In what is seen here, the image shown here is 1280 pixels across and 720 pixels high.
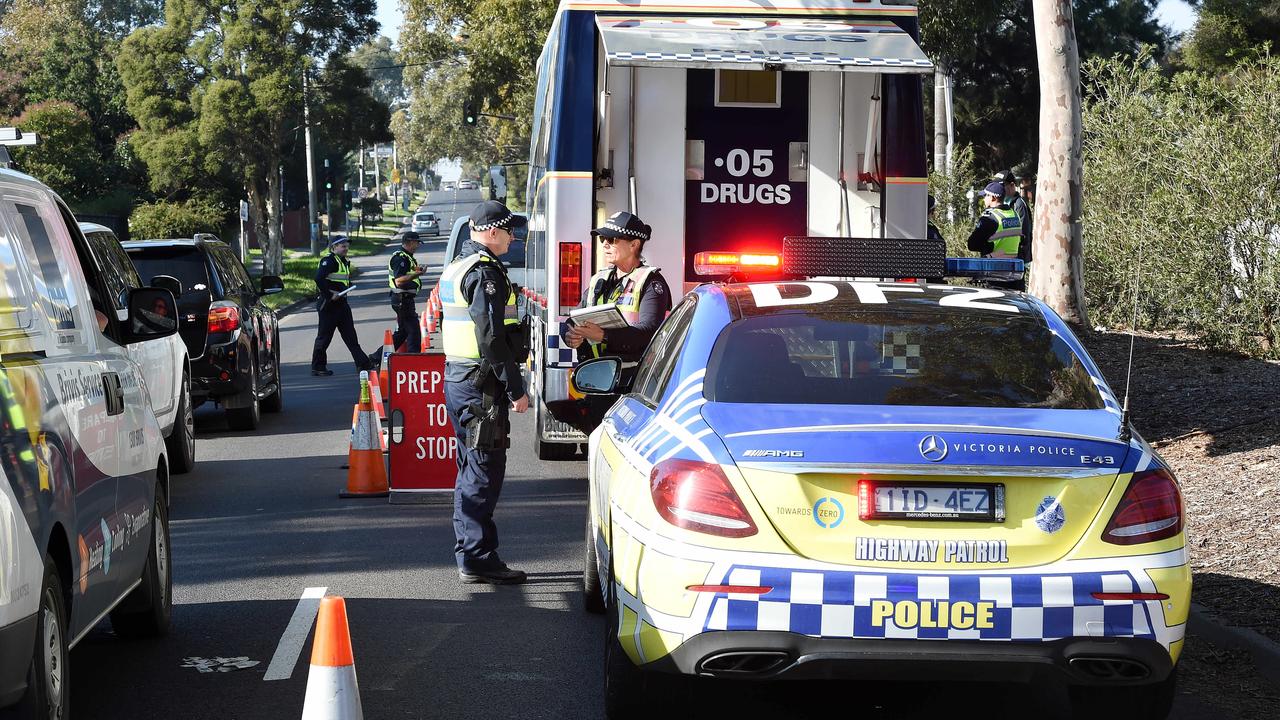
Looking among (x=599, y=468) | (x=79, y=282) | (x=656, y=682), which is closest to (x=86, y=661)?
(x=79, y=282)

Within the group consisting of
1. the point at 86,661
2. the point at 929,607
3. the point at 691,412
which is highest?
the point at 691,412

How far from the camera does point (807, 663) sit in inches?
184

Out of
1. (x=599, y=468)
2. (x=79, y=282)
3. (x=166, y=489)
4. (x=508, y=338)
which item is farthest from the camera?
(x=508, y=338)

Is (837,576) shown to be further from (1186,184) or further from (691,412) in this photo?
(1186,184)

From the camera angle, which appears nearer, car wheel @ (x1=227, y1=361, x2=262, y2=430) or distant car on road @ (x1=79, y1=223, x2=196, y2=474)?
distant car on road @ (x1=79, y1=223, x2=196, y2=474)

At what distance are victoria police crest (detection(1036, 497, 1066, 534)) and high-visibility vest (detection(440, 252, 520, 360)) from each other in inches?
147

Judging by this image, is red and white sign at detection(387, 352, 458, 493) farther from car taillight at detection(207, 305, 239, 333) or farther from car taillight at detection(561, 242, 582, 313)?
car taillight at detection(207, 305, 239, 333)

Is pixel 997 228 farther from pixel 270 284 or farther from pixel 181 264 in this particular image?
pixel 181 264

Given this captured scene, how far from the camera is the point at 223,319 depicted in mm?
14500

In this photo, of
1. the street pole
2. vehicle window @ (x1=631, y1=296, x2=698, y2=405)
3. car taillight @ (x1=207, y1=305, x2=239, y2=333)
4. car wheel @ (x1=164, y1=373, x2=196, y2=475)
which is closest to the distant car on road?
car wheel @ (x1=164, y1=373, x2=196, y2=475)

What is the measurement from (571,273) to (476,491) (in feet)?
10.4

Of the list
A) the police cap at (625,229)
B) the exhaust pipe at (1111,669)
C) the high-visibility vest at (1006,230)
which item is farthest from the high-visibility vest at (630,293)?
the high-visibility vest at (1006,230)

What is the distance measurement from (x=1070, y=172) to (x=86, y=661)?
10.4 metres

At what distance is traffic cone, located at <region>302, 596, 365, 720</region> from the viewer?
4391 mm
